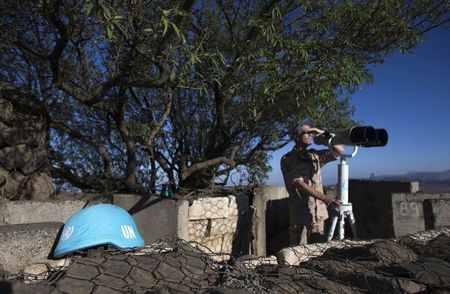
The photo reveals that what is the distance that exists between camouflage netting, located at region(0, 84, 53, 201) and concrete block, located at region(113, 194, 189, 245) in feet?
3.29

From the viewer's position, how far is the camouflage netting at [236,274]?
6.46ft

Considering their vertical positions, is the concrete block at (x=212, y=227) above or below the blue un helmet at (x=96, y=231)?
below

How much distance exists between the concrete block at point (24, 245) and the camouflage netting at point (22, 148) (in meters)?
1.77

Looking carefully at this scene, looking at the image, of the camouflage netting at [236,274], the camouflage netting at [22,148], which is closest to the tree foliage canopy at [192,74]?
the camouflage netting at [22,148]

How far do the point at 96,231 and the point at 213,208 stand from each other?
2.89 metres

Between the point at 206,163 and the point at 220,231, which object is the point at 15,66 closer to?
the point at 206,163

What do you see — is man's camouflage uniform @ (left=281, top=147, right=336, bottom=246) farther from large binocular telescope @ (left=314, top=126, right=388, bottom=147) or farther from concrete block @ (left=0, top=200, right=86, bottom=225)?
concrete block @ (left=0, top=200, right=86, bottom=225)

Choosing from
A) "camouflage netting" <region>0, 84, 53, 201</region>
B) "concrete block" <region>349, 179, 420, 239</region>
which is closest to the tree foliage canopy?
"camouflage netting" <region>0, 84, 53, 201</region>

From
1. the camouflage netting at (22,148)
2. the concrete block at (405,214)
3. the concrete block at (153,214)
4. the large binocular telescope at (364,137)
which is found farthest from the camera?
the concrete block at (405,214)

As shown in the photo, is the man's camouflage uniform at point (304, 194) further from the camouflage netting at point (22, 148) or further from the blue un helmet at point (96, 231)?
the camouflage netting at point (22, 148)

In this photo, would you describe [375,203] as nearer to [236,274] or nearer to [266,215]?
[266,215]

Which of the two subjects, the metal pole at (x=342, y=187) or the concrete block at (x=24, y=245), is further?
the metal pole at (x=342, y=187)

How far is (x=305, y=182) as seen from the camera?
15.3 ft

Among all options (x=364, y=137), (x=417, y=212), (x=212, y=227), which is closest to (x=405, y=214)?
(x=417, y=212)
